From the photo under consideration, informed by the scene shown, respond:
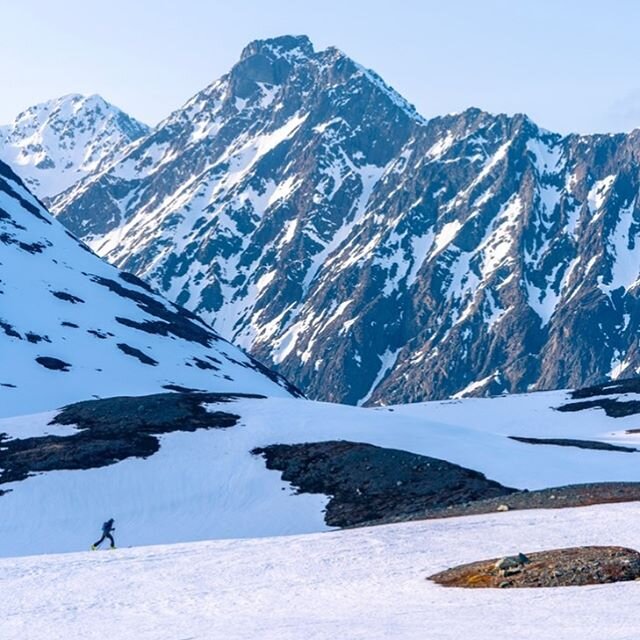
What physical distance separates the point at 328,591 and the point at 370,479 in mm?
31591

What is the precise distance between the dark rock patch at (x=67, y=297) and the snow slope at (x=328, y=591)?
127 m

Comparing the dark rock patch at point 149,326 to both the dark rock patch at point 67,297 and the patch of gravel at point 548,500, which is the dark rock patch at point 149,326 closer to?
the dark rock patch at point 67,297

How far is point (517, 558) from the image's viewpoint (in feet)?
92.1

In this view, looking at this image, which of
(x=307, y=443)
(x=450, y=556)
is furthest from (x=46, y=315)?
(x=450, y=556)


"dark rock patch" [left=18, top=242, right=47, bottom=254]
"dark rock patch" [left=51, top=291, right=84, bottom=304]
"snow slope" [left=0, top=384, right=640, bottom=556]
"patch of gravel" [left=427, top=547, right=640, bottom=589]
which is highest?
"dark rock patch" [left=18, top=242, right=47, bottom=254]

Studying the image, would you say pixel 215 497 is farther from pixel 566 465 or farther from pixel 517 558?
pixel 517 558

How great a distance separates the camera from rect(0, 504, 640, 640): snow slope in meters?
22.2

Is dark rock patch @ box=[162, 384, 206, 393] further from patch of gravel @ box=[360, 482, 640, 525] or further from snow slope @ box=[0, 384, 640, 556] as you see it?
patch of gravel @ box=[360, 482, 640, 525]

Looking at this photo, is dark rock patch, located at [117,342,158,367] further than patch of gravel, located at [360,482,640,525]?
Yes

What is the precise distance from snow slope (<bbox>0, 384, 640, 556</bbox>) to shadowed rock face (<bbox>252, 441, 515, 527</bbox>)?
2.91ft

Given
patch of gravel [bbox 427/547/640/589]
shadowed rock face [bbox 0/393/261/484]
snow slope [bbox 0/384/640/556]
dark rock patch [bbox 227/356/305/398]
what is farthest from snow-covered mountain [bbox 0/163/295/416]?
patch of gravel [bbox 427/547/640/589]

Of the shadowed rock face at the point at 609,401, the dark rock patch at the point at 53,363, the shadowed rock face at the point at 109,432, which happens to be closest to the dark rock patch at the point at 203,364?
the dark rock patch at the point at 53,363

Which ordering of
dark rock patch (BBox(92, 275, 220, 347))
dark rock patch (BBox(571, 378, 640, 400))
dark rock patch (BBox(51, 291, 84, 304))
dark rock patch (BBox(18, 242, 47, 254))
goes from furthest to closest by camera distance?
dark rock patch (BBox(18, 242, 47, 254)) → dark rock patch (BBox(92, 275, 220, 347)) → dark rock patch (BBox(51, 291, 84, 304)) → dark rock patch (BBox(571, 378, 640, 400))

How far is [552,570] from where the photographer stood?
1059 inches
